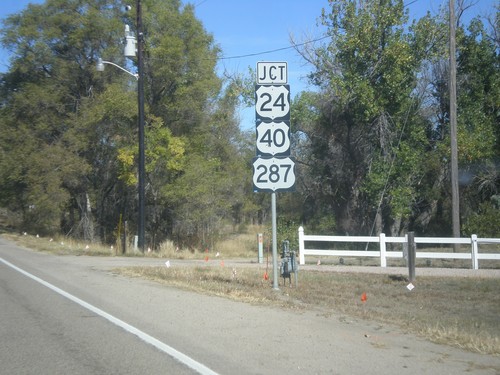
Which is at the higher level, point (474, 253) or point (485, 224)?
point (485, 224)

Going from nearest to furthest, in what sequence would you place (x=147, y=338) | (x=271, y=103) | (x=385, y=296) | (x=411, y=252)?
(x=147, y=338), (x=271, y=103), (x=385, y=296), (x=411, y=252)

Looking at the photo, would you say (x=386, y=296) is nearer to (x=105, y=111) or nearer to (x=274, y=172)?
(x=274, y=172)

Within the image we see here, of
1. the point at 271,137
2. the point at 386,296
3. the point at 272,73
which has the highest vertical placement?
the point at 272,73

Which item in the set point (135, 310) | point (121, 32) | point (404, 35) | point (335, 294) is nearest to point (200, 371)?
point (135, 310)

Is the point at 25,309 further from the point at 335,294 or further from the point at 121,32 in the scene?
the point at 121,32

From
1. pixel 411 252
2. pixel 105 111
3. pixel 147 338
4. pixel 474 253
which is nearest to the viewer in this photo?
pixel 147 338

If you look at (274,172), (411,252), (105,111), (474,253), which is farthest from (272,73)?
(105,111)

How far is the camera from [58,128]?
3516cm

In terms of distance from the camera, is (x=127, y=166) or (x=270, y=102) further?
(x=127, y=166)

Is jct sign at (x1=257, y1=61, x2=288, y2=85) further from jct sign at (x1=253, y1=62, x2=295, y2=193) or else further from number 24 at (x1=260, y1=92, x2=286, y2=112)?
number 24 at (x1=260, y1=92, x2=286, y2=112)

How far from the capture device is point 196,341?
8.30 meters

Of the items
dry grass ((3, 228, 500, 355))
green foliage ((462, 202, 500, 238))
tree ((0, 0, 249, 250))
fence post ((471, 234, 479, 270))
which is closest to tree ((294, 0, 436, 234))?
green foliage ((462, 202, 500, 238))

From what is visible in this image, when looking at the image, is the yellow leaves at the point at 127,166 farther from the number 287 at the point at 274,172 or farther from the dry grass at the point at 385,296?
the number 287 at the point at 274,172

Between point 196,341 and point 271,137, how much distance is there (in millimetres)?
6040
